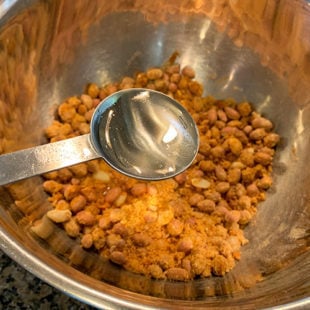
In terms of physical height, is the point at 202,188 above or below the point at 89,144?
below

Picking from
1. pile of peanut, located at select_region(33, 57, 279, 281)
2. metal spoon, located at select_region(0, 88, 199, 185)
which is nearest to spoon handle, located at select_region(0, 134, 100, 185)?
metal spoon, located at select_region(0, 88, 199, 185)

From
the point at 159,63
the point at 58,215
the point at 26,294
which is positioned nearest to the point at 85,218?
the point at 58,215

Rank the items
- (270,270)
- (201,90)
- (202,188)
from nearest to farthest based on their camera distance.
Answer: (270,270), (202,188), (201,90)

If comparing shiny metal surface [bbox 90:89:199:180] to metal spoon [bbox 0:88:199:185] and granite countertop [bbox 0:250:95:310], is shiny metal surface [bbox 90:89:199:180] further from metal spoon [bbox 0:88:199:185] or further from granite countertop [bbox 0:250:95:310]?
granite countertop [bbox 0:250:95:310]

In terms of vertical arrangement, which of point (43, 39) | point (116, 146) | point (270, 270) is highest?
point (43, 39)

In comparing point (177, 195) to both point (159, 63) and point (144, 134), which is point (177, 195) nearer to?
point (144, 134)

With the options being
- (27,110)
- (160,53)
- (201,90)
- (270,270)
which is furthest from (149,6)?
(270,270)

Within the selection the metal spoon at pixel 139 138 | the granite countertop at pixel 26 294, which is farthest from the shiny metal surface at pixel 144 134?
the granite countertop at pixel 26 294

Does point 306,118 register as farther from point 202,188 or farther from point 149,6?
point 149,6
